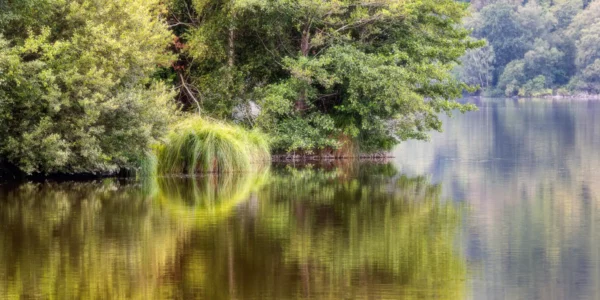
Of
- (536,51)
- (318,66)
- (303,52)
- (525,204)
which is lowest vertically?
(525,204)

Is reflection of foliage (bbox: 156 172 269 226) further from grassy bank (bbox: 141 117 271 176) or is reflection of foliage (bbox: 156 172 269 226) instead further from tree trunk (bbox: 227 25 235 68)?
tree trunk (bbox: 227 25 235 68)

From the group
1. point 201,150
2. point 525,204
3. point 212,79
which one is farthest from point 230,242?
point 212,79

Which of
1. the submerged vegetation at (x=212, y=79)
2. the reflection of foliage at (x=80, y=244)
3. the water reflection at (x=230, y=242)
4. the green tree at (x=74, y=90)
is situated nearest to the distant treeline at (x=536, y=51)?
→ the submerged vegetation at (x=212, y=79)

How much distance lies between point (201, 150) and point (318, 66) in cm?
555

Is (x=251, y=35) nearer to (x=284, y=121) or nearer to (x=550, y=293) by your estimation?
(x=284, y=121)

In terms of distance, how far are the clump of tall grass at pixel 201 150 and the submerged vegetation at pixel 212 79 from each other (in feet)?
0.13

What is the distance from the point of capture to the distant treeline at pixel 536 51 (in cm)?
12319

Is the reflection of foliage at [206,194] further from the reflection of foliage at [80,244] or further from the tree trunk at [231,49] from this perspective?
the tree trunk at [231,49]

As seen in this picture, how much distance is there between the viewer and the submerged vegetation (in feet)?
79.6

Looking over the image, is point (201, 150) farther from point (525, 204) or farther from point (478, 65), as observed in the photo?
point (478, 65)

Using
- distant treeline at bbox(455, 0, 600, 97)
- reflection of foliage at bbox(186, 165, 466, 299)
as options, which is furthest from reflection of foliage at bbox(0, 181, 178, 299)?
distant treeline at bbox(455, 0, 600, 97)

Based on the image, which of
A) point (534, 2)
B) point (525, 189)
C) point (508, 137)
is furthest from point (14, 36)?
point (534, 2)

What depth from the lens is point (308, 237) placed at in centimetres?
1585

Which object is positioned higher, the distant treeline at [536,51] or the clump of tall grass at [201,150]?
the distant treeline at [536,51]
